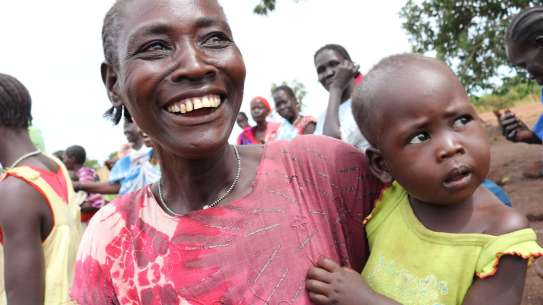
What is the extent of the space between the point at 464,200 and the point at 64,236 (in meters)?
2.00

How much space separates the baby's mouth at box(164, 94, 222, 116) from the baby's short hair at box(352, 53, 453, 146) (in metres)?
0.54

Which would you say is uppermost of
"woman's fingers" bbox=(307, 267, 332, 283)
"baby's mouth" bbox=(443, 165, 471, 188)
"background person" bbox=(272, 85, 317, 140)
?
"baby's mouth" bbox=(443, 165, 471, 188)

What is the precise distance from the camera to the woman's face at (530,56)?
3.18m

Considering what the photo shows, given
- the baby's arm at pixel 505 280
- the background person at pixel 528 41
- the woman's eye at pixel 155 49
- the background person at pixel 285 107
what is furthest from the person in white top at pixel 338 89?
the woman's eye at pixel 155 49

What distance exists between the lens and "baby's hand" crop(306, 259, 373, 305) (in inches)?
56.5

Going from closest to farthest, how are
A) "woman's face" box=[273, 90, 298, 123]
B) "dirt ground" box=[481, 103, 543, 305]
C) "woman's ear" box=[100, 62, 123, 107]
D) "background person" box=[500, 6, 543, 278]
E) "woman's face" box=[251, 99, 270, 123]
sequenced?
"woman's ear" box=[100, 62, 123, 107] < "background person" box=[500, 6, 543, 278] < "dirt ground" box=[481, 103, 543, 305] < "woman's face" box=[273, 90, 298, 123] < "woman's face" box=[251, 99, 270, 123]

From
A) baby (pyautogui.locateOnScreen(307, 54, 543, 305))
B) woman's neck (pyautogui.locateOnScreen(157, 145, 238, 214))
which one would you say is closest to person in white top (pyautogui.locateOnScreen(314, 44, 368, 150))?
baby (pyautogui.locateOnScreen(307, 54, 543, 305))

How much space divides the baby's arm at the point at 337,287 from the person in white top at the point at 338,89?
7.05 feet

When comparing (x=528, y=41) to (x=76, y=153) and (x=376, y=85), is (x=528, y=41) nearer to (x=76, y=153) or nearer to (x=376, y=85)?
(x=376, y=85)

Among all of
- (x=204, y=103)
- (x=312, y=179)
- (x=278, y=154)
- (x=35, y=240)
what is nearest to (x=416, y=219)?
(x=312, y=179)

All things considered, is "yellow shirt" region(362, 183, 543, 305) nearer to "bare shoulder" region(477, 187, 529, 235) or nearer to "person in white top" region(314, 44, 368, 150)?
"bare shoulder" region(477, 187, 529, 235)

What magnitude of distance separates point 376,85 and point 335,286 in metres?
0.67

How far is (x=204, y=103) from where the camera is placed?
1488 millimetres

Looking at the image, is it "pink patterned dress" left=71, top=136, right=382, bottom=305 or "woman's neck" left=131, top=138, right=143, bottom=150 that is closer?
"pink patterned dress" left=71, top=136, right=382, bottom=305
